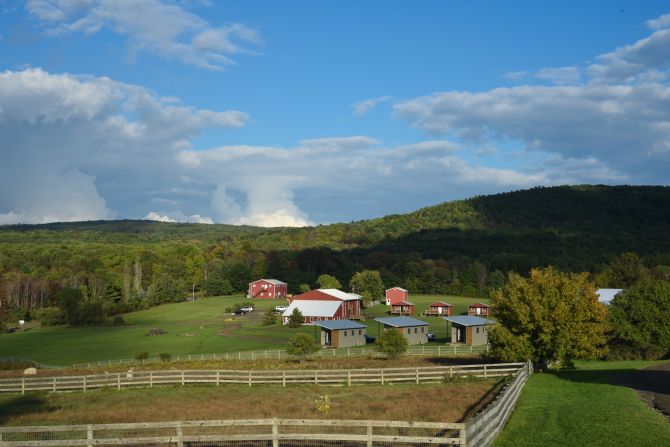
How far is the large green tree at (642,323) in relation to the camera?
47000mm

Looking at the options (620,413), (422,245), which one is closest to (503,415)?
(620,413)

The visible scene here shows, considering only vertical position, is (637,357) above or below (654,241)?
below

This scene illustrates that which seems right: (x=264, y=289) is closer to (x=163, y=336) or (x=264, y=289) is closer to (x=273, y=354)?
(x=163, y=336)

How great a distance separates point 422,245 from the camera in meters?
191

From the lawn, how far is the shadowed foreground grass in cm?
244

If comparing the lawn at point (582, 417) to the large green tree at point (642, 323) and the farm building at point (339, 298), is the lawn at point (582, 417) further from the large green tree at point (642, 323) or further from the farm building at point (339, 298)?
the farm building at point (339, 298)

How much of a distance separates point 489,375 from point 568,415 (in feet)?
47.5

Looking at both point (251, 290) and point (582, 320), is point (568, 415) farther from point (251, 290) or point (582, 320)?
point (251, 290)

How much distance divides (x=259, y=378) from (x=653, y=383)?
71.1 feet

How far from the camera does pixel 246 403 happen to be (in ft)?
93.9

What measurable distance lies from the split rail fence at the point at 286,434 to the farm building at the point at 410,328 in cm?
4837

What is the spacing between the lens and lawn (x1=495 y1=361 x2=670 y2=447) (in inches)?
702

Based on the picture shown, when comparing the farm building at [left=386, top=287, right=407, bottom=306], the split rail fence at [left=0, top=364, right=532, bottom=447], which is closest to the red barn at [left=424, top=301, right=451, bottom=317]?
the farm building at [left=386, top=287, right=407, bottom=306]

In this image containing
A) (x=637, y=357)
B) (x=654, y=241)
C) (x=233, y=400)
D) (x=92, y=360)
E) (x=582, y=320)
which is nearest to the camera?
(x=233, y=400)
